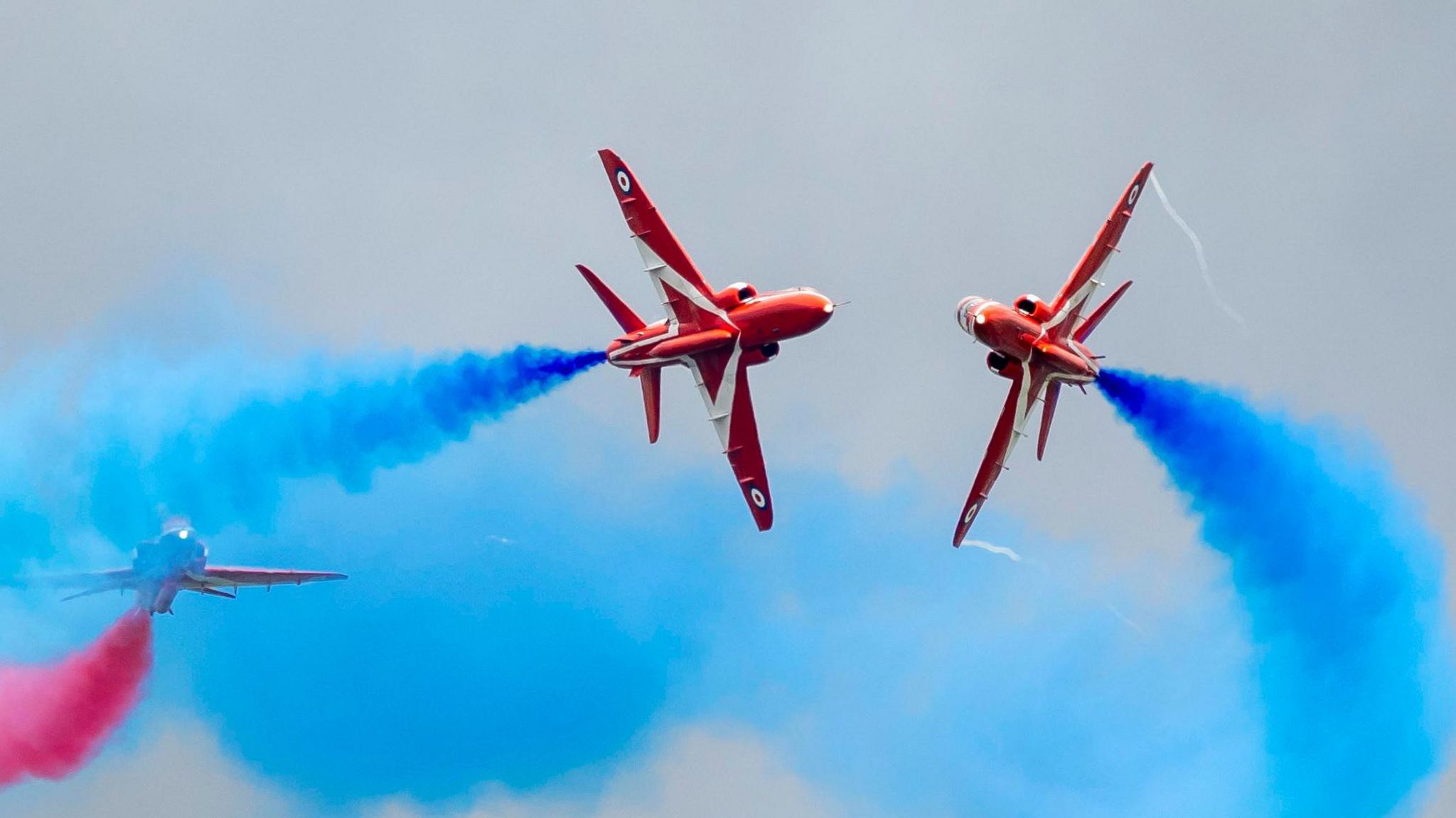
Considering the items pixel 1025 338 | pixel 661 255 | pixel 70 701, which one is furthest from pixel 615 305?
pixel 70 701

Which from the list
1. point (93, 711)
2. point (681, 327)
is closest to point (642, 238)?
point (681, 327)

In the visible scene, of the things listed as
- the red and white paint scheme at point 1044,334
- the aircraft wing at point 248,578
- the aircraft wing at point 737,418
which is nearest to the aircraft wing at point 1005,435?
the red and white paint scheme at point 1044,334

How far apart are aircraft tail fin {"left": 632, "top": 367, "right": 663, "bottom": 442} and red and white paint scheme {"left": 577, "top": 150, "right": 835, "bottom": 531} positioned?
0.6 inches

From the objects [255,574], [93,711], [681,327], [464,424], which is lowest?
[93,711]

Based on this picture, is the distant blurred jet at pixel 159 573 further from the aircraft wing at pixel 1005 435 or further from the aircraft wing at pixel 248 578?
the aircraft wing at pixel 1005 435

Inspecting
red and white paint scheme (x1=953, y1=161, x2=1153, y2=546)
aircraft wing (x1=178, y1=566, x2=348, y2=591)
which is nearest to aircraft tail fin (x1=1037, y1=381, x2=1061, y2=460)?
red and white paint scheme (x1=953, y1=161, x2=1153, y2=546)

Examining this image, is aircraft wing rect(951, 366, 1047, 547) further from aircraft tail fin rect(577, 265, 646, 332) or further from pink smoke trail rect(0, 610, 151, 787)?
pink smoke trail rect(0, 610, 151, 787)

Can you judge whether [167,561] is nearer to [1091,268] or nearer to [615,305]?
[615,305]

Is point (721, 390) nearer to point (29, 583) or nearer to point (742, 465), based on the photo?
point (742, 465)

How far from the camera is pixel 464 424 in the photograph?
226ft

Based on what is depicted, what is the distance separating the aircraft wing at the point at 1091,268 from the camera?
65.5 metres

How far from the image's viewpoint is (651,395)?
66.1 metres

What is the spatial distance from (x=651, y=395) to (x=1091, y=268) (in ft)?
34.8

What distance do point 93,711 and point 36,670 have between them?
5.96 feet
